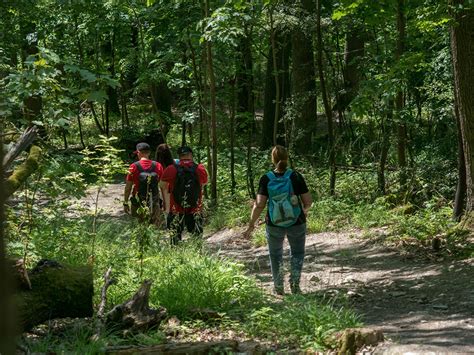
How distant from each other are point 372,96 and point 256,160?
645 cm

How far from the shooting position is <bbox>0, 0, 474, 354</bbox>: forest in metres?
5.42

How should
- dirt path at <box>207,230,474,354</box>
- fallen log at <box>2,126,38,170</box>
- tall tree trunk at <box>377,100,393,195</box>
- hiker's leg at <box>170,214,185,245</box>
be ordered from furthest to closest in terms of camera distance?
tall tree trunk at <box>377,100,393,195</box>
hiker's leg at <box>170,214,185,245</box>
dirt path at <box>207,230,474,354</box>
fallen log at <box>2,126,38,170</box>

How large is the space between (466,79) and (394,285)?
3.37 meters

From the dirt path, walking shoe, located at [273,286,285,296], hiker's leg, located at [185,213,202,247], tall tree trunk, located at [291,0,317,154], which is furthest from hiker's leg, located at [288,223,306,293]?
tall tree trunk, located at [291,0,317,154]

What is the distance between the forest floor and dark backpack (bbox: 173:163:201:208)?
1.13m

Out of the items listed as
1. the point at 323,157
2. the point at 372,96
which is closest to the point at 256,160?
the point at 323,157

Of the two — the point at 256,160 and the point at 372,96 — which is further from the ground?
the point at 372,96

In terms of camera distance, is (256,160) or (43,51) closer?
(43,51)

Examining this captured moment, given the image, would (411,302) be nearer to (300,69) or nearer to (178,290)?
(178,290)

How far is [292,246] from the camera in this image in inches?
294

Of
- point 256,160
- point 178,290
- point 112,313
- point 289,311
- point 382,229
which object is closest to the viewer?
point 112,313

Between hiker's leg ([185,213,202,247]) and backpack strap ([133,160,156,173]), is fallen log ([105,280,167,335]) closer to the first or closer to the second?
hiker's leg ([185,213,202,247])

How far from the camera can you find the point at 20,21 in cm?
1775

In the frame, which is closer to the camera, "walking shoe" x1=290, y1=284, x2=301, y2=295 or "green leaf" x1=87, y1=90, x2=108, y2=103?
"green leaf" x1=87, y1=90, x2=108, y2=103
